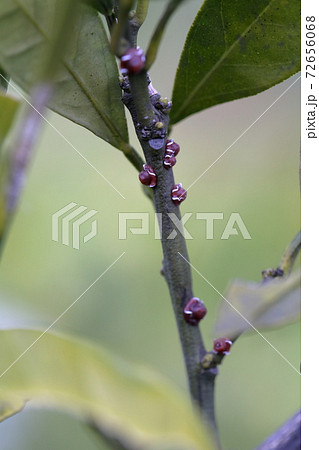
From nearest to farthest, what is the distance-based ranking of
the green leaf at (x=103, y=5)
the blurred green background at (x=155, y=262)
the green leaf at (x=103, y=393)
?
the green leaf at (x=103, y=393) → the green leaf at (x=103, y=5) → the blurred green background at (x=155, y=262)

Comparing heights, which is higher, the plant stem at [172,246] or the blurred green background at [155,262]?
the plant stem at [172,246]

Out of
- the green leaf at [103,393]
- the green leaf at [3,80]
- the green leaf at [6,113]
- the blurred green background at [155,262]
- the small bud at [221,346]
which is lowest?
the blurred green background at [155,262]

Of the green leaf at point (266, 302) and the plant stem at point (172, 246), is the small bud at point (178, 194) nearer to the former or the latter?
the plant stem at point (172, 246)

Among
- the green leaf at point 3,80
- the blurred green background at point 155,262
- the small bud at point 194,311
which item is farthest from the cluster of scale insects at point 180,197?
the blurred green background at point 155,262

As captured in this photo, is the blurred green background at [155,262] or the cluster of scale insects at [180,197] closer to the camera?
the cluster of scale insects at [180,197]

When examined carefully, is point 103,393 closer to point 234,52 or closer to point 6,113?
point 6,113

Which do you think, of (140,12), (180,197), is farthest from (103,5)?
(180,197)
